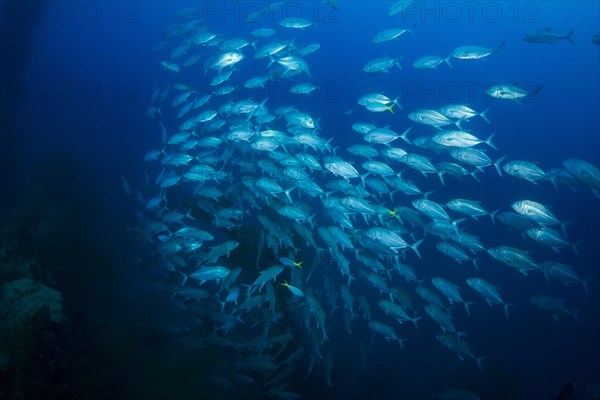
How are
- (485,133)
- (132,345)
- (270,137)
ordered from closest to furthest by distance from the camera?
(132,345) → (270,137) → (485,133)

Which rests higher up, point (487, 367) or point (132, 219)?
point (132, 219)

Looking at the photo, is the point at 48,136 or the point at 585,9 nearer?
the point at 48,136

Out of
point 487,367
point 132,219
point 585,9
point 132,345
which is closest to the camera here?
point 132,345

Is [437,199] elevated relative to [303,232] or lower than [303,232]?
lower

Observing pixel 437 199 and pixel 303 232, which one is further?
pixel 437 199

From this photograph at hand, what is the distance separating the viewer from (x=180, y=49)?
1062cm

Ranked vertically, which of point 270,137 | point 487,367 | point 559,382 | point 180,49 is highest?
point 180,49

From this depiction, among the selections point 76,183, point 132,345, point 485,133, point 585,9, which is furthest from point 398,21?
point 132,345

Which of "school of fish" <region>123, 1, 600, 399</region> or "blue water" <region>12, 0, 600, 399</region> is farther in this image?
"blue water" <region>12, 0, 600, 399</region>

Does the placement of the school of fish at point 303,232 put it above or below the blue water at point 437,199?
above

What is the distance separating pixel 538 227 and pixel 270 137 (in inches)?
222

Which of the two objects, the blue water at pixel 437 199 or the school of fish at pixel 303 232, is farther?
the blue water at pixel 437 199

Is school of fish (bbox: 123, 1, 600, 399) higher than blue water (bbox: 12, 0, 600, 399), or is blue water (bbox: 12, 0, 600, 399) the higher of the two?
school of fish (bbox: 123, 1, 600, 399)

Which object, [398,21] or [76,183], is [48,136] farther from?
[398,21]
